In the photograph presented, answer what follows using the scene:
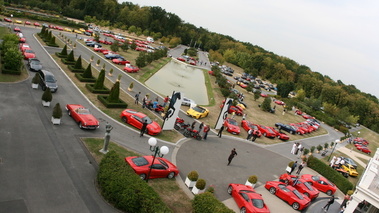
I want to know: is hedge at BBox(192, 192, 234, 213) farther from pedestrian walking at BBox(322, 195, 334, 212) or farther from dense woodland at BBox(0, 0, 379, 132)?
dense woodland at BBox(0, 0, 379, 132)

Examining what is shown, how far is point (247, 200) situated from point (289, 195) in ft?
15.1

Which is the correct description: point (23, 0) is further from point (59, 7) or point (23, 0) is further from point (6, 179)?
point (6, 179)

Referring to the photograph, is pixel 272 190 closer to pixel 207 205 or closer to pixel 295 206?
pixel 295 206

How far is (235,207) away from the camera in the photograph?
1659 centimetres

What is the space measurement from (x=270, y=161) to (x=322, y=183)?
5179mm

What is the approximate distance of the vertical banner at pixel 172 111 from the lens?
81.9 ft

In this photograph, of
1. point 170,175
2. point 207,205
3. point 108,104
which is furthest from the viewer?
point 108,104

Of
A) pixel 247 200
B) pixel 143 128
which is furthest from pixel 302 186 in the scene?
pixel 143 128

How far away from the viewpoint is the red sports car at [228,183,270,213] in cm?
1583

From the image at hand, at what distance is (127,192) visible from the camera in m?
12.9

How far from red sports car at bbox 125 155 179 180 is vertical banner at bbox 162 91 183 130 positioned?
8124mm

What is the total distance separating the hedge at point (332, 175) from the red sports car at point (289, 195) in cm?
857

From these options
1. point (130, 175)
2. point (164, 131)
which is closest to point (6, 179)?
point (130, 175)

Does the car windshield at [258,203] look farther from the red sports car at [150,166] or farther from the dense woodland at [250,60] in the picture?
the dense woodland at [250,60]
